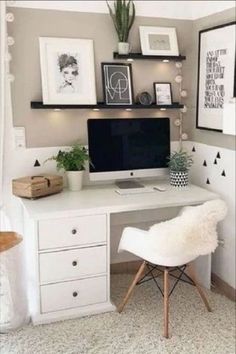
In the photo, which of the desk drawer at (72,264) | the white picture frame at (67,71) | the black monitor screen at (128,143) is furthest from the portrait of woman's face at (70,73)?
the desk drawer at (72,264)

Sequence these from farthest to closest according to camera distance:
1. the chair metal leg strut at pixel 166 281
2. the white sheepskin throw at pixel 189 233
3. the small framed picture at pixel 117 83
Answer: the small framed picture at pixel 117 83 < the chair metal leg strut at pixel 166 281 < the white sheepskin throw at pixel 189 233

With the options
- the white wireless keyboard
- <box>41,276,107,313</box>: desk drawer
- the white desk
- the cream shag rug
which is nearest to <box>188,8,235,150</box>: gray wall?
the white desk

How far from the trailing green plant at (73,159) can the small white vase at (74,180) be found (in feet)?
0.10

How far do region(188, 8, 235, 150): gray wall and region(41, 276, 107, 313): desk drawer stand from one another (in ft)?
4.07

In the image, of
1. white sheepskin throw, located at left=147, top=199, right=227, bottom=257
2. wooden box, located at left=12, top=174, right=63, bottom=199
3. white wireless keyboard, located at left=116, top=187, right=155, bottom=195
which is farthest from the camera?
white wireless keyboard, located at left=116, top=187, right=155, bottom=195

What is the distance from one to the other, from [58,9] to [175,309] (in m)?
2.18

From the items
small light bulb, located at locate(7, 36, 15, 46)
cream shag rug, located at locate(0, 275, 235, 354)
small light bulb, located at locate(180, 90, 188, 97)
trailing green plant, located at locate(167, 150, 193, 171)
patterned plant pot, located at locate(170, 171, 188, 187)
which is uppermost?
small light bulb, located at locate(7, 36, 15, 46)

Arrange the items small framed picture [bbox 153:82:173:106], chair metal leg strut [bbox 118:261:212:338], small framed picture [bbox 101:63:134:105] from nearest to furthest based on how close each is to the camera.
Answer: chair metal leg strut [bbox 118:261:212:338], small framed picture [bbox 101:63:134:105], small framed picture [bbox 153:82:173:106]

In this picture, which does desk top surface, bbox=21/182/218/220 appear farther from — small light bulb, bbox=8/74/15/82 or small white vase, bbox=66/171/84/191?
small light bulb, bbox=8/74/15/82

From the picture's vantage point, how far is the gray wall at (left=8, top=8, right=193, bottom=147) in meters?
2.79

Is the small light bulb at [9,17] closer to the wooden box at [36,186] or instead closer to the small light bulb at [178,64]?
the wooden box at [36,186]

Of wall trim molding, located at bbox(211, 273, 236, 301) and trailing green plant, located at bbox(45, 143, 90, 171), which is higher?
trailing green plant, located at bbox(45, 143, 90, 171)

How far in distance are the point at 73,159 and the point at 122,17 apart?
1.06 m

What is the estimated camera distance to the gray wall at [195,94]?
280cm
